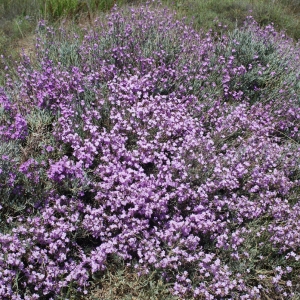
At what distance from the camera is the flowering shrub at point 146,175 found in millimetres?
2771

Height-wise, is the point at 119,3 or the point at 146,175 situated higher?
the point at 119,3

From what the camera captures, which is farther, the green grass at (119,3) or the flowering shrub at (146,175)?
the green grass at (119,3)

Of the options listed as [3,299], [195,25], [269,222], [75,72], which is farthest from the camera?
[195,25]

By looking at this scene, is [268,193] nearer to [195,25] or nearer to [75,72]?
[75,72]

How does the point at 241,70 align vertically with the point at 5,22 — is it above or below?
above

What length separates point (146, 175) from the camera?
10.9ft

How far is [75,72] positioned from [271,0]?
5191 mm

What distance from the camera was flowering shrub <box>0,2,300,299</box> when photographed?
2.77 m

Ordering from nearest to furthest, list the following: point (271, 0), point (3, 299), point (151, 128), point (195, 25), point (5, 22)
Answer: point (3, 299), point (151, 128), point (5, 22), point (195, 25), point (271, 0)

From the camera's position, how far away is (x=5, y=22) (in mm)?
5492

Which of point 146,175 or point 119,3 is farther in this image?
point 119,3

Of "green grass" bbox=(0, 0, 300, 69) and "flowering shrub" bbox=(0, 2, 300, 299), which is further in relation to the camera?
"green grass" bbox=(0, 0, 300, 69)

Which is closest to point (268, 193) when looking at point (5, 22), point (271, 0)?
point (5, 22)

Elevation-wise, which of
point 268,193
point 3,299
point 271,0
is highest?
point 271,0
